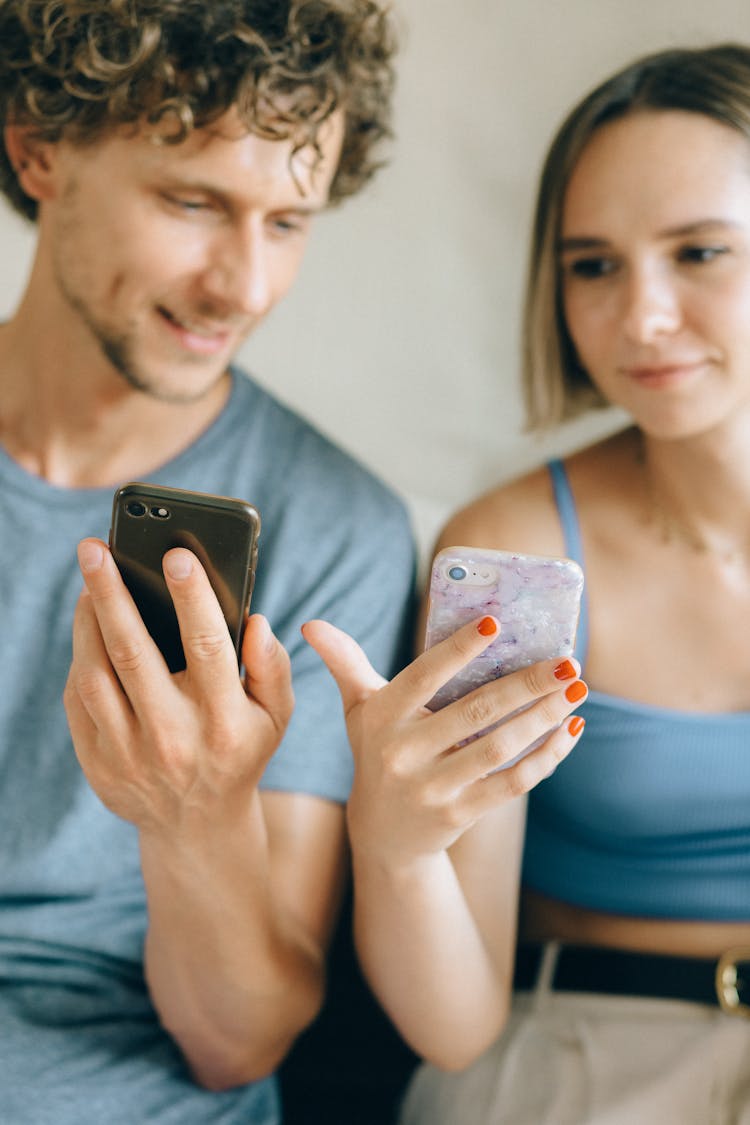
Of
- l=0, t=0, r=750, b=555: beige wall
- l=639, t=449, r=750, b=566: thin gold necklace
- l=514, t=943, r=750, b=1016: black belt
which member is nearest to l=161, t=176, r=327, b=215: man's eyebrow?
l=0, t=0, r=750, b=555: beige wall

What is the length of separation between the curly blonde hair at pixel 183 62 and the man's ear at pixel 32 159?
1.1 inches

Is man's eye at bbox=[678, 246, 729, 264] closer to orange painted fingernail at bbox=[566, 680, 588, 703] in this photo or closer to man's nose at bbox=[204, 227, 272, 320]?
→ man's nose at bbox=[204, 227, 272, 320]

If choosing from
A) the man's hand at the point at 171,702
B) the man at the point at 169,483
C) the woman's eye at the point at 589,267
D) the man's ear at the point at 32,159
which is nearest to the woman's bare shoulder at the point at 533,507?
the man at the point at 169,483

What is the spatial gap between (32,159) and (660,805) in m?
1.02

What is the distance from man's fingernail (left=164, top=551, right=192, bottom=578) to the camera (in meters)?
0.78

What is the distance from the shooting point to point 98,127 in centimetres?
125

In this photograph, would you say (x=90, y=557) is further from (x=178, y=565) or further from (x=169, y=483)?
(x=169, y=483)

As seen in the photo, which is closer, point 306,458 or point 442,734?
point 442,734

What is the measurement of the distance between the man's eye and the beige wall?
45cm

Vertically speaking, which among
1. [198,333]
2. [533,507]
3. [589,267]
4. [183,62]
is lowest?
[533,507]

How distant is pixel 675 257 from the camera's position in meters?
1.14

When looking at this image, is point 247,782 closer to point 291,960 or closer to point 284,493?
point 291,960

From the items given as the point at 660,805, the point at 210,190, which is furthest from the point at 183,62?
the point at 660,805

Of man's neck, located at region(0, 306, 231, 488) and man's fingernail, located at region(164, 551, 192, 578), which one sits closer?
man's fingernail, located at region(164, 551, 192, 578)
